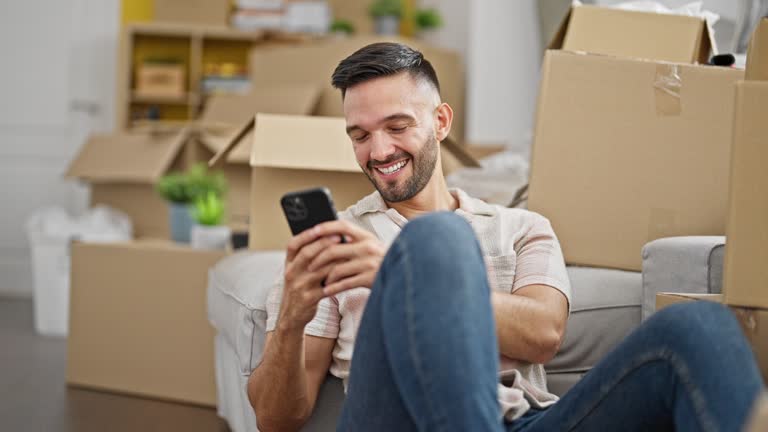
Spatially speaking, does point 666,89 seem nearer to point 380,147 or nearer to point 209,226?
point 380,147

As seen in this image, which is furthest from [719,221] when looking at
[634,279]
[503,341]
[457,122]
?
[457,122]

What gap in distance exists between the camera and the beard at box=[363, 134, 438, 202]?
132cm

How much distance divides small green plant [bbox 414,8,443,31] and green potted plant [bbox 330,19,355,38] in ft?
1.05

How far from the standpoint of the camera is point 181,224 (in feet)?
8.50

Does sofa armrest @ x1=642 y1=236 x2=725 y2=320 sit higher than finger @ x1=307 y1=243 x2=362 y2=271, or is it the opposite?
finger @ x1=307 y1=243 x2=362 y2=271

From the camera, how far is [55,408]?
2.28m

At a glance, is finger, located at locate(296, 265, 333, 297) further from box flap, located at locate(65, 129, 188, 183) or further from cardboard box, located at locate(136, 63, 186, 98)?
cardboard box, located at locate(136, 63, 186, 98)

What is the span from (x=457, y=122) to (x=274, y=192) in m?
2.35

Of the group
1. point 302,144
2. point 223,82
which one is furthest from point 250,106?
point 302,144

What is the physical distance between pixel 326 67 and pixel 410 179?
101 inches

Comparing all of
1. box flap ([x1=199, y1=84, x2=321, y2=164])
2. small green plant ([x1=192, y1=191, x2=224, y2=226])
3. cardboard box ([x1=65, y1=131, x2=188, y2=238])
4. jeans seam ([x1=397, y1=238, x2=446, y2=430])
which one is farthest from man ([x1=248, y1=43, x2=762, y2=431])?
box flap ([x1=199, y1=84, x2=321, y2=164])

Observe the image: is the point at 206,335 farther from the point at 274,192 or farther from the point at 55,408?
the point at 274,192

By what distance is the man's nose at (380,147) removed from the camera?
4.20 feet

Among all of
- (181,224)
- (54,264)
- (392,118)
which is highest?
(392,118)
